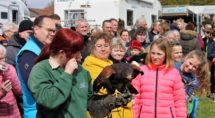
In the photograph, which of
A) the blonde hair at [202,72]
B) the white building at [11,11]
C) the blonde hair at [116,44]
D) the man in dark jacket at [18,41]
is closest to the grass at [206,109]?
the blonde hair at [202,72]

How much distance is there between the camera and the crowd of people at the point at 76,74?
2955mm

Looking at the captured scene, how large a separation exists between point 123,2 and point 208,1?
32406 millimetres

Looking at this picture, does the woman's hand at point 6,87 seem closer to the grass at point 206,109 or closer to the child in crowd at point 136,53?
the child in crowd at point 136,53

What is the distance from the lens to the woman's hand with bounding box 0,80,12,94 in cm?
422

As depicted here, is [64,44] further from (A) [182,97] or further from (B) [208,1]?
(B) [208,1]

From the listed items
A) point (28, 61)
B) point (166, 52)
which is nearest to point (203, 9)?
point (166, 52)

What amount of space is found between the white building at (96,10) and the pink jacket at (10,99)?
1141cm

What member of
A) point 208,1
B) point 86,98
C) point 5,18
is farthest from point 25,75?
point 208,1

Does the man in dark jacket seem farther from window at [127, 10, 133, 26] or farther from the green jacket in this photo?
window at [127, 10, 133, 26]

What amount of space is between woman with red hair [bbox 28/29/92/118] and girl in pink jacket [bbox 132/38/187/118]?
64.3 inches

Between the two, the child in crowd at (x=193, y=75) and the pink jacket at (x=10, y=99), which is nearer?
the pink jacket at (x=10, y=99)

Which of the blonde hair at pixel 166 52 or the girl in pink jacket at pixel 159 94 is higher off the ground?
the blonde hair at pixel 166 52

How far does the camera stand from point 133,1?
56.4 ft

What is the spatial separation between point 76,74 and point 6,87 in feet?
4.55
